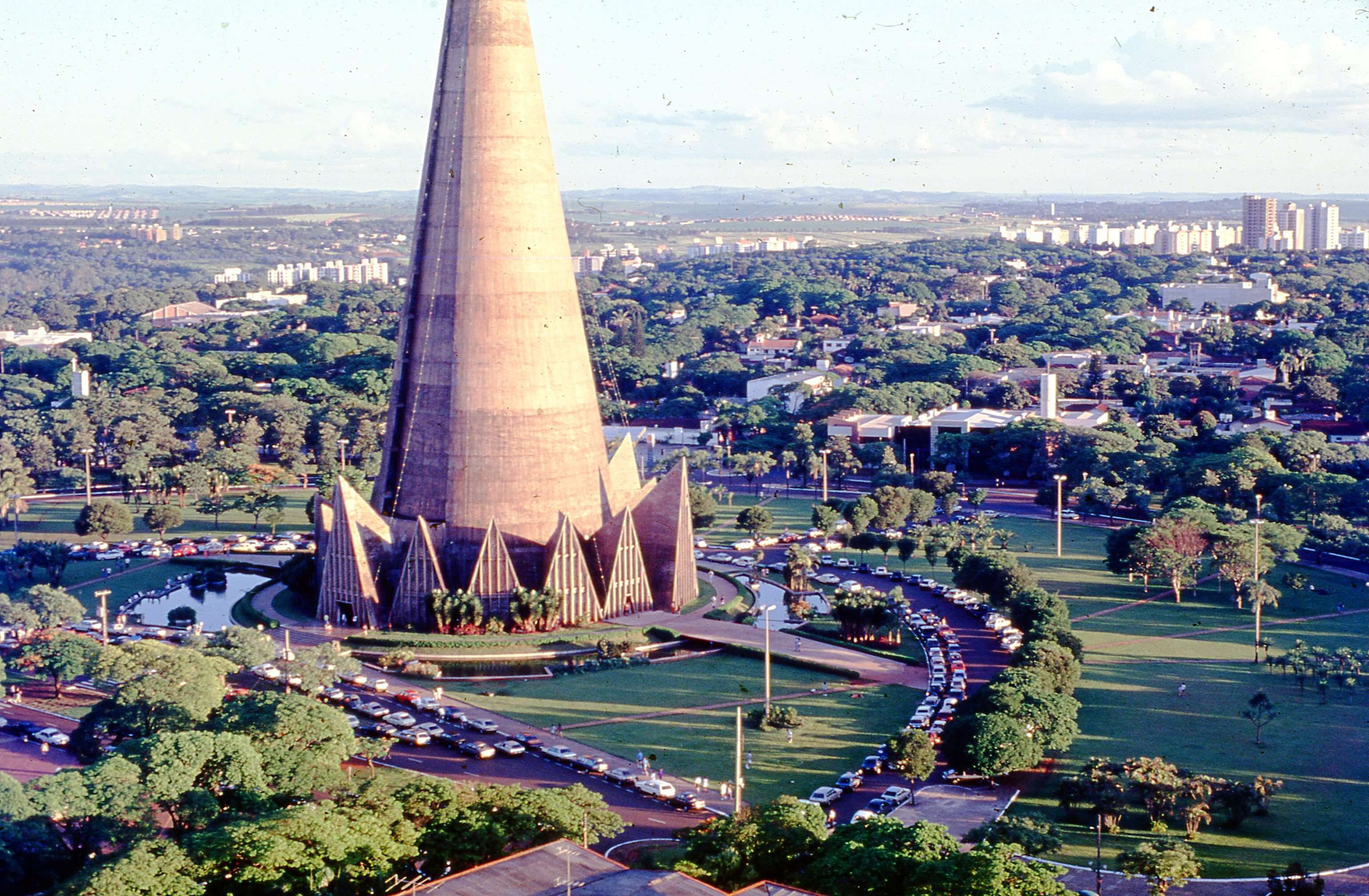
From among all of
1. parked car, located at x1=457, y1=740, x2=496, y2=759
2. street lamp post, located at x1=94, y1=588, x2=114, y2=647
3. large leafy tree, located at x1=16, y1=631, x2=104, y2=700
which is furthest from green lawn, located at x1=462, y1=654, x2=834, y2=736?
street lamp post, located at x1=94, y1=588, x2=114, y2=647

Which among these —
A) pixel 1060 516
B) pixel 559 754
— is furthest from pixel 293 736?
pixel 1060 516

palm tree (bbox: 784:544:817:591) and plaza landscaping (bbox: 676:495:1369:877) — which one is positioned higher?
palm tree (bbox: 784:544:817:591)

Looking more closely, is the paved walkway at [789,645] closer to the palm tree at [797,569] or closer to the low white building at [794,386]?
the palm tree at [797,569]

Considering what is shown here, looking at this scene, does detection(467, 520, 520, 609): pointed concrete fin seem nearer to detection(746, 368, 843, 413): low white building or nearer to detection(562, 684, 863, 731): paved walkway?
detection(562, 684, 863, 731): paved walkway

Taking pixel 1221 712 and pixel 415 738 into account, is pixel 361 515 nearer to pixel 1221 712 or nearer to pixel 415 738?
pixel 415 738

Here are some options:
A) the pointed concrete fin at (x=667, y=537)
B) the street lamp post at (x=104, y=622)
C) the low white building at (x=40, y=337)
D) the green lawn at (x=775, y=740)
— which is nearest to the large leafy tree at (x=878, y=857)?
the green lawn at (x=775, y=740)

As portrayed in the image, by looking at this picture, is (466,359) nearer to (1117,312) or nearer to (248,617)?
(248,617)
